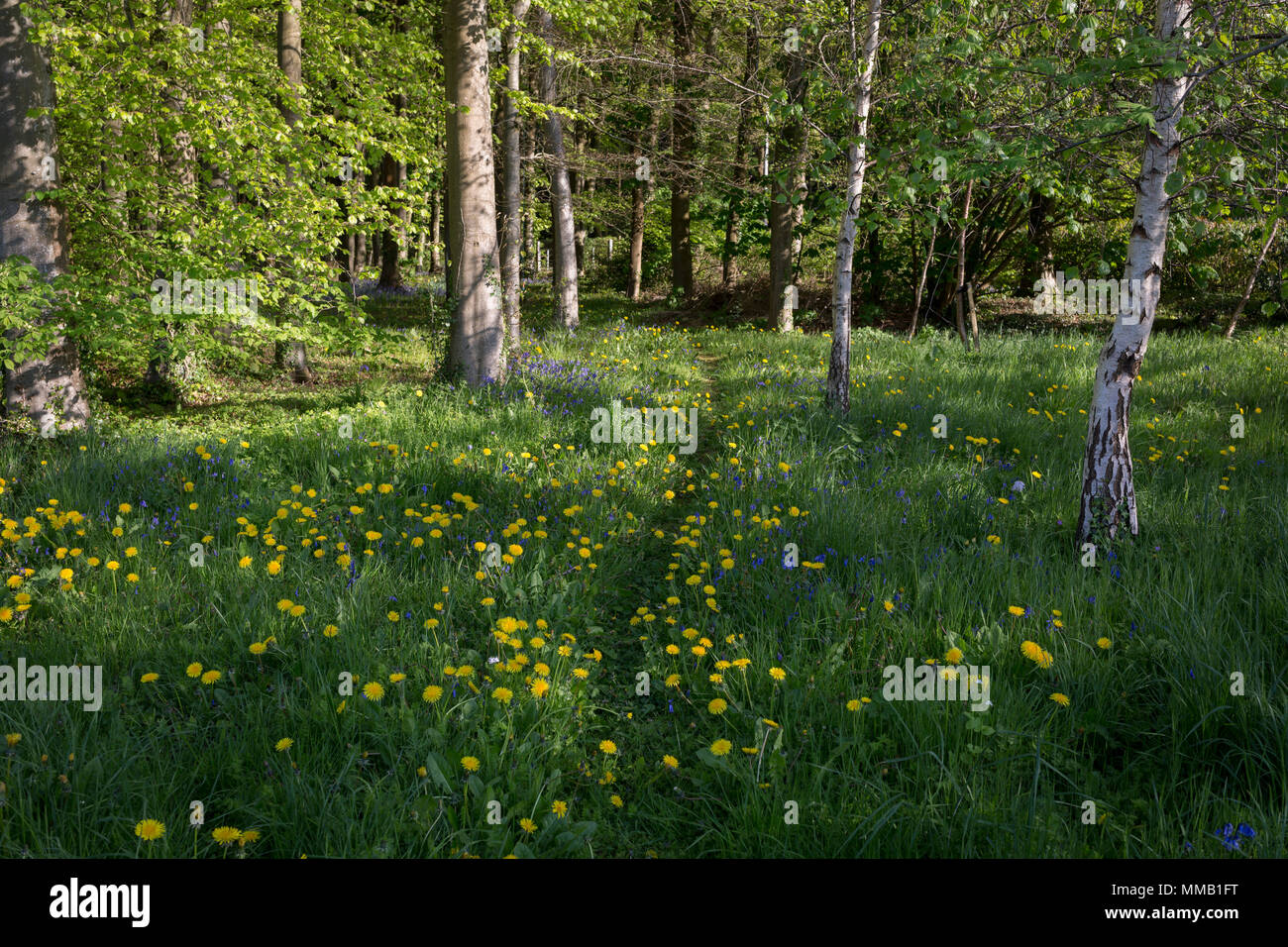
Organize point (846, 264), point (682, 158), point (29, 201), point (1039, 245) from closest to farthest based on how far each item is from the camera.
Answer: point (29, 201) → point (846, 264) → point (1039, 245) → point (682, 158)

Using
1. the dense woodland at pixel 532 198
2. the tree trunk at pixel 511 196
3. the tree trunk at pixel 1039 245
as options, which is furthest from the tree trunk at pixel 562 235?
Answer: the tree trunk at pixel 1039 245

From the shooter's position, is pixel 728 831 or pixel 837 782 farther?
pixel 837 782

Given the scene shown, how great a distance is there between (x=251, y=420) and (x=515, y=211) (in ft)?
17.9

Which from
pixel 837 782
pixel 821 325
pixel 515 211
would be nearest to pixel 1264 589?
pixel 837 782

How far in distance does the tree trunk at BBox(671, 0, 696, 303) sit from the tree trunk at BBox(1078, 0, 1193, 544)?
12800 mm

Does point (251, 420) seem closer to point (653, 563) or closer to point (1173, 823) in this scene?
point (653, 563)

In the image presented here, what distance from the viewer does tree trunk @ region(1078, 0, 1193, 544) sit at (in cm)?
418

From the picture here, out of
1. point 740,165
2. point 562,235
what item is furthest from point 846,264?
point 740,165

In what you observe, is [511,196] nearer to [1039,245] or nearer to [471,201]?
[471,201]

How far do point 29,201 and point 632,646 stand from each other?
6953mm

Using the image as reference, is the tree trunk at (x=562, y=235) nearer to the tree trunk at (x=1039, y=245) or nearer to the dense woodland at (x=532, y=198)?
the dense woodland at (x=532, y=198)

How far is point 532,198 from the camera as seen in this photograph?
14.9 meters

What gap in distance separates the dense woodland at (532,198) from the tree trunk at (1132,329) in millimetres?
18

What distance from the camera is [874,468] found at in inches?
231
